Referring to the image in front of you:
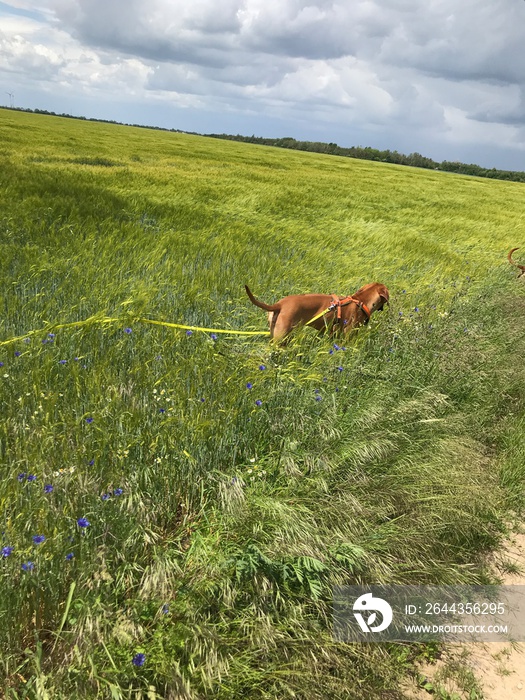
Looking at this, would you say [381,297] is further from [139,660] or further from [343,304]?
[139,660]

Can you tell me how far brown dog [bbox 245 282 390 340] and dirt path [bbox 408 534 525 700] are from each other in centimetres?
247

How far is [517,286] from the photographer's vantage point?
7578 mm

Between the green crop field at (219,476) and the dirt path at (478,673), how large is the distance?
11cm

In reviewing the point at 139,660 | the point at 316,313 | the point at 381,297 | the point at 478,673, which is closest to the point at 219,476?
the point at 139,660

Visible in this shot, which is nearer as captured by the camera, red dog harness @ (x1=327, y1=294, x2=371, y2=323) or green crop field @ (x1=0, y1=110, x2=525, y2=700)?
green crop field @ (x1=0, y1=110, x2=525, y2=700)

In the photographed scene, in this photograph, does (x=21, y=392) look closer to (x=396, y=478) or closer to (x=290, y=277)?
(x=396, y=478)

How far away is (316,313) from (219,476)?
6.61 feet

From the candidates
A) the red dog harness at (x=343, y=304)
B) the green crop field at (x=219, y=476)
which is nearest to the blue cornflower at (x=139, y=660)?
the green crop field at (x=219, y=476)

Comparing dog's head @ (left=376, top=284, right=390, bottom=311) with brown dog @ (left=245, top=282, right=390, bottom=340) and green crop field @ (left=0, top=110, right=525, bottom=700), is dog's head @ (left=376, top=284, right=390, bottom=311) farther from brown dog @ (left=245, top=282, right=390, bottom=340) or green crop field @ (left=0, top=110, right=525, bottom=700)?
green crop field @ (left=0, top=110, right=525, bottom=700)

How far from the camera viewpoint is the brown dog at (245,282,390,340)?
373 cm

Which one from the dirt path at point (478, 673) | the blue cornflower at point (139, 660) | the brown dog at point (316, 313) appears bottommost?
the dirt path at point (478, 673)

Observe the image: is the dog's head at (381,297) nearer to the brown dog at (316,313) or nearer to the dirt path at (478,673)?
the brown dog at (316,313)

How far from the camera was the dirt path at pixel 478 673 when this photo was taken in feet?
5.89

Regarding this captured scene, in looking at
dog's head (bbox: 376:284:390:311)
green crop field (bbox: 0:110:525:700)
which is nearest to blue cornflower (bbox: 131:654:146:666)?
green crop field (bbox: 0:110:525:700)
